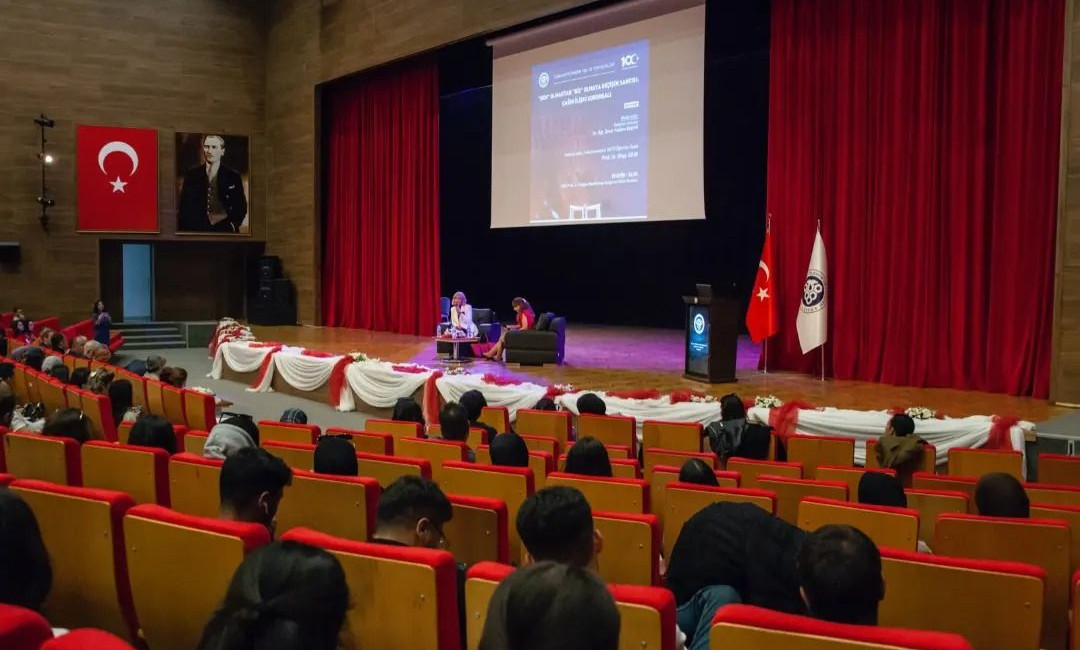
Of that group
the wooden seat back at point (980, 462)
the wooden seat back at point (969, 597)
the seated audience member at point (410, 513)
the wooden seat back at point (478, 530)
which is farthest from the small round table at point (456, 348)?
the wooden seat back at point (969, 597)

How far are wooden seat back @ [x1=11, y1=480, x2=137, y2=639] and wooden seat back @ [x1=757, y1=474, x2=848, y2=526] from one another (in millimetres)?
2395

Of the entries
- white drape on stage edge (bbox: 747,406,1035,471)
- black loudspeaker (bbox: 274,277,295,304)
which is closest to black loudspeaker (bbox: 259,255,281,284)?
black loudspeaker (bbox: 274,277,295,304)

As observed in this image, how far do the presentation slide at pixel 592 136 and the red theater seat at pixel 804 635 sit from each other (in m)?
9.80

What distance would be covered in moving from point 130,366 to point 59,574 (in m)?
6.87

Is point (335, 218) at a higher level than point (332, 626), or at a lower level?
higher

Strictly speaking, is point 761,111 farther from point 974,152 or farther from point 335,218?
point 335,218

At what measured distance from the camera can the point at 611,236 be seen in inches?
698

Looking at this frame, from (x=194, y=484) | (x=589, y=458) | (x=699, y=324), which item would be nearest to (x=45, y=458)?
(x=194, y=484)

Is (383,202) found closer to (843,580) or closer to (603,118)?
(603,118)

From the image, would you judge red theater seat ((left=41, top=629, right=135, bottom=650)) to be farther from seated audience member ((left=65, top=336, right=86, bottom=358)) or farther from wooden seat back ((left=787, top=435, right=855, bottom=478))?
seated audience member ((left=65, top=336, right=86, bottom=358))

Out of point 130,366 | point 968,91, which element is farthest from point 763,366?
point 130,366

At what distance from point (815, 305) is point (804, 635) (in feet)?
27.6

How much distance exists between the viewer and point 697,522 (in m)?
2.56

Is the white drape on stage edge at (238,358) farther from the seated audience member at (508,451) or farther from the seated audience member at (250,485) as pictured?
the seated audience member at (250,485)
